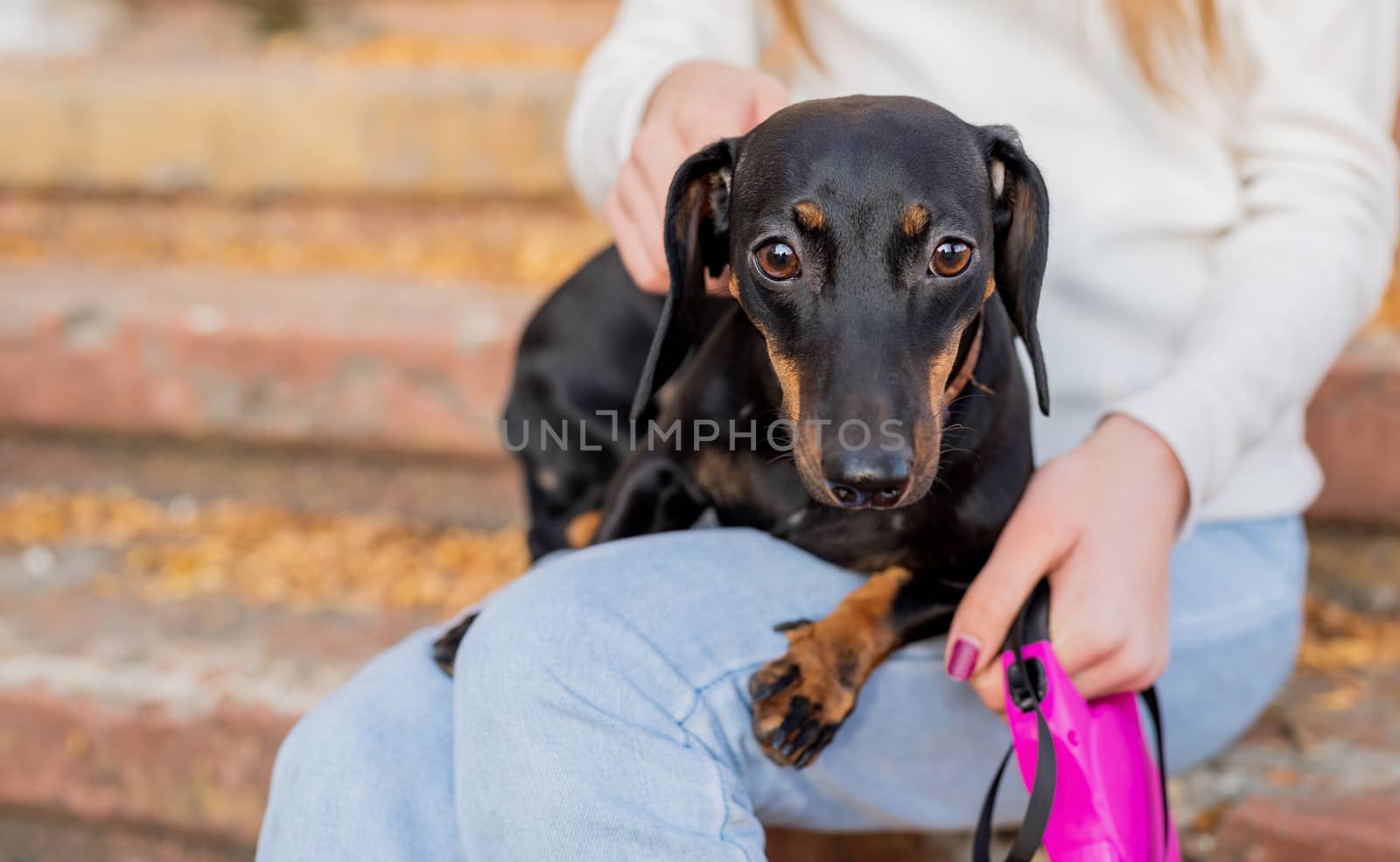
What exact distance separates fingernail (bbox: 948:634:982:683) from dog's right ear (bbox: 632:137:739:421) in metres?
0.41

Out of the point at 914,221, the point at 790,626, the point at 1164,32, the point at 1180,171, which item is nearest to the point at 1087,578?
the point at 790,626

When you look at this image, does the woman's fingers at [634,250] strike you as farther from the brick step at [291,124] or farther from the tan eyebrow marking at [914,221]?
the brick step at [291,124]

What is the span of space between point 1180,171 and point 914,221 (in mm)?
665

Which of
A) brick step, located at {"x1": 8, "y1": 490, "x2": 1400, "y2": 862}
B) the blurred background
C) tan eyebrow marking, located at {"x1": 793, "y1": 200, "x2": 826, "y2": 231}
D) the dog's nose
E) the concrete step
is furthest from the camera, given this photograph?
the concrete step

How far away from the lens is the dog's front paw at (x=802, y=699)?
50.5 inches

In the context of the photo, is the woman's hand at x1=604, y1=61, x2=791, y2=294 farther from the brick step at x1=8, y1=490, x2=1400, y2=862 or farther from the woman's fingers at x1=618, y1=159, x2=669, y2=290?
the brick step at x1=8, y1=490, x2=1400, y2=862

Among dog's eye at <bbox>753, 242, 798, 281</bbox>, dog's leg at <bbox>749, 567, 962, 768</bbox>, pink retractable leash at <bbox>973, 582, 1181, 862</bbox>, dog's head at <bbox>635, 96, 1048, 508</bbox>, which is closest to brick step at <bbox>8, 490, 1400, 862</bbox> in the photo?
pink retractable leash at <bbox>973, 582, 1181, 862</bbox>

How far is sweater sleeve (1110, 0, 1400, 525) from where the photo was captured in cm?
149

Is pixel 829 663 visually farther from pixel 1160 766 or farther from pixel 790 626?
pixel 1160 766

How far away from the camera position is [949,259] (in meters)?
1.22

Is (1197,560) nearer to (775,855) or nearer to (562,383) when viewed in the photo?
(775,855)

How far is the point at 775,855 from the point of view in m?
1.92

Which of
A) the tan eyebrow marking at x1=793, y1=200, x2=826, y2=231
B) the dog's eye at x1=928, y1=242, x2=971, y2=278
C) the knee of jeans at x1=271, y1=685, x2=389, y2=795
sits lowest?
the knee of jeans at x1=271, y1=685, x2=389, y2=795

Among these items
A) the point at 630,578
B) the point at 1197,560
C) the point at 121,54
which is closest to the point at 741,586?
the point at 630,578
